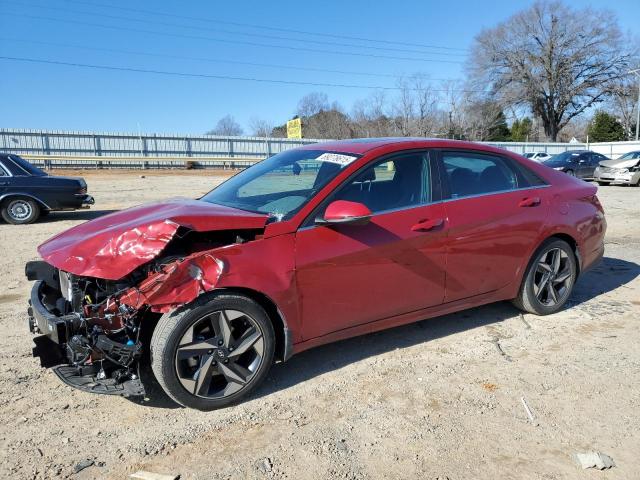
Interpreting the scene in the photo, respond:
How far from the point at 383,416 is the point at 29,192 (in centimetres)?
989

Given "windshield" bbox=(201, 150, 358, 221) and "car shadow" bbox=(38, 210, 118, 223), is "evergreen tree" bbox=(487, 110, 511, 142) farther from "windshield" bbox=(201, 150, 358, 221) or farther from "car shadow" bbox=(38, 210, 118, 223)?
"windshield" bbox=(201, 150, 358, 221)

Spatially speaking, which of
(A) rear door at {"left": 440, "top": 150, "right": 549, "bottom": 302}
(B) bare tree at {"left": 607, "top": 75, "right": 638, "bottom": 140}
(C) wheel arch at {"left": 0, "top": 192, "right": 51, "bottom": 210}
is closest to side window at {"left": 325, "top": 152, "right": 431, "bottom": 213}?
(A) rear door at {"left": 440, "top": 150, "right": 549, "bottom": 302}

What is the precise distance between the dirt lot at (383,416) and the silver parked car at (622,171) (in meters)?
19.2

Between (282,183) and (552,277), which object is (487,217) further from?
(282,183)

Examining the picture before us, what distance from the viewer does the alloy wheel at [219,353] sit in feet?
9.63

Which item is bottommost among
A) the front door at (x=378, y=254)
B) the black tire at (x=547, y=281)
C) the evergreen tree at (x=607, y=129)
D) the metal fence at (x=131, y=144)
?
the black tire at (x=547, y=281)

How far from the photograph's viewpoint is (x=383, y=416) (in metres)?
3.01

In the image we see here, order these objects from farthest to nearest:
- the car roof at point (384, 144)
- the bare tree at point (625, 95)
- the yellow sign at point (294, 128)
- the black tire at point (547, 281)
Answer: the bare tree at point (625, 95) < the yellow sign at point (294, 128) < the black tire at point (547, 281) < the car roof at point (384, 144)

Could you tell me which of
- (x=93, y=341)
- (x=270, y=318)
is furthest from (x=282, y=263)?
(x=93, y=341)

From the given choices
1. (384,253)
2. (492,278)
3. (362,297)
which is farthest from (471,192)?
(362,297)

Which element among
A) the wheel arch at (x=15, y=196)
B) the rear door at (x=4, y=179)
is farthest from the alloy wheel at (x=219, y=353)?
the rear door at (x=4, y=179)

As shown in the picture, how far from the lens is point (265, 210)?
3477 millimetres

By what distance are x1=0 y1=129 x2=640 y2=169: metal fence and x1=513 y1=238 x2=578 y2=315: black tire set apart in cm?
2997

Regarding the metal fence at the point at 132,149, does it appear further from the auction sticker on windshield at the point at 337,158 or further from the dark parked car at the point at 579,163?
the auction sticker on windshield at the point at 337,158
